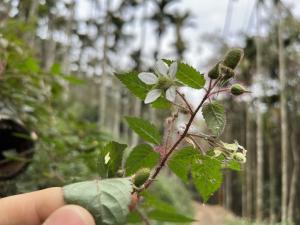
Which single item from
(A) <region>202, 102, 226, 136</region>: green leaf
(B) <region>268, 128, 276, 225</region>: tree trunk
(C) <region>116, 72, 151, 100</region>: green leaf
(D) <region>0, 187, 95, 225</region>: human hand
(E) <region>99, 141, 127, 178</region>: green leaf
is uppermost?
(C) <region>116, 72, 151, 100</region>: green leaf

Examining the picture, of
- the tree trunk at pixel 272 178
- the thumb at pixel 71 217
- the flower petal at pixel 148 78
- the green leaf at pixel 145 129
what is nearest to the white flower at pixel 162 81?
the flower petal at pixel 148 78

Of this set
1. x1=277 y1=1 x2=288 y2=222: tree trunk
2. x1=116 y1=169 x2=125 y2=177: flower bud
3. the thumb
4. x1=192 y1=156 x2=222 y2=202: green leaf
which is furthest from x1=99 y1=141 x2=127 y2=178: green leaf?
x1=277 y1=1 x2=288 y2=222: tree trunk

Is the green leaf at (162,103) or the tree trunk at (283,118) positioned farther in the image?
the tree trunk at (283,118)

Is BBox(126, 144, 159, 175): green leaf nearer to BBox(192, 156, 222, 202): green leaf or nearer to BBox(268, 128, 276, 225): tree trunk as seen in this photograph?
BBox(192, 156, 222, 202): green leaf

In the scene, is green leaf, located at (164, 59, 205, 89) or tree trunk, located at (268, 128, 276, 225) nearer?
green leaf, located at (164, 59, 205, 89)

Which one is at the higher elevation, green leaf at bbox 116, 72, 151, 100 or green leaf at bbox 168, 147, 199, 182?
green leaf at bbox 116, 72, 151, 100

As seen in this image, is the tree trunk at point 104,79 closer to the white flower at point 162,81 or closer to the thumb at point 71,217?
the white flower at point 162,81

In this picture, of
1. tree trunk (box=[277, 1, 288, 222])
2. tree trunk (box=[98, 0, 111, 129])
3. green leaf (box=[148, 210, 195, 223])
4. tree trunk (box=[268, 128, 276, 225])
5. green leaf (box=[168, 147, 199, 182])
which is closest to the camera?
green leaf (box=[168, 147, 199, 182])
